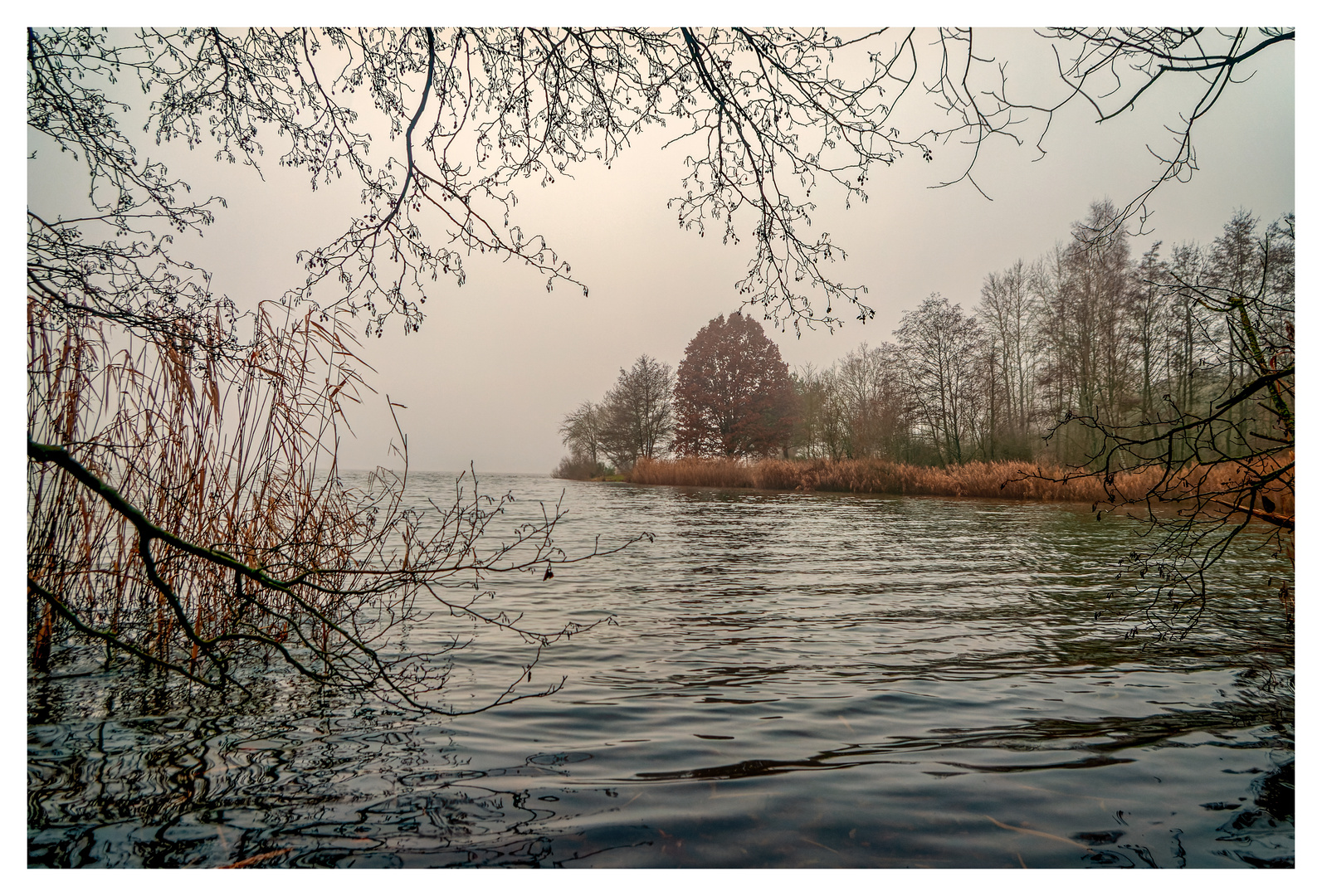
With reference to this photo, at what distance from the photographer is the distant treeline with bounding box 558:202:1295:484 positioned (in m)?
4.49

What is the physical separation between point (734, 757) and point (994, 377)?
801 inches

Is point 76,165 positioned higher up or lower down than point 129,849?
higher up

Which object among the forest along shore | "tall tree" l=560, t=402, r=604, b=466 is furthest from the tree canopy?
"tall tree" l=560, t=402, r=604, b=466

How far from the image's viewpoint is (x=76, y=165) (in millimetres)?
3824

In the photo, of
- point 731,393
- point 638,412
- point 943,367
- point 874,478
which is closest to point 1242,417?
point 874,478

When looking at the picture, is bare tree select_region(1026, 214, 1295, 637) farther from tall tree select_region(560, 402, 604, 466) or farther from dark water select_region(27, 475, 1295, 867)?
tall tree select_region(560, 402, 604, 466)

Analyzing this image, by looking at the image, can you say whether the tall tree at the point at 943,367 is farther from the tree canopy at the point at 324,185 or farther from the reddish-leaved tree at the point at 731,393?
the tree canopy at the point at 324,185

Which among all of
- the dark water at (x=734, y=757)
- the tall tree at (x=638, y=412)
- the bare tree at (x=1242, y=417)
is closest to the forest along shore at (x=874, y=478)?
the tall tree at (x=638, y=412)

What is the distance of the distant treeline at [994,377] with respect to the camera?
449 centimetres

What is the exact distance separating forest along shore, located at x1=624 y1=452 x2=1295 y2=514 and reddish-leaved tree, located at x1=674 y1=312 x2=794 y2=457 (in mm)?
2616

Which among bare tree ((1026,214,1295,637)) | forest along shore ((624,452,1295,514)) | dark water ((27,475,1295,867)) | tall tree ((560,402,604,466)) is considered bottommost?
dark water ((27,475,1295,867))
